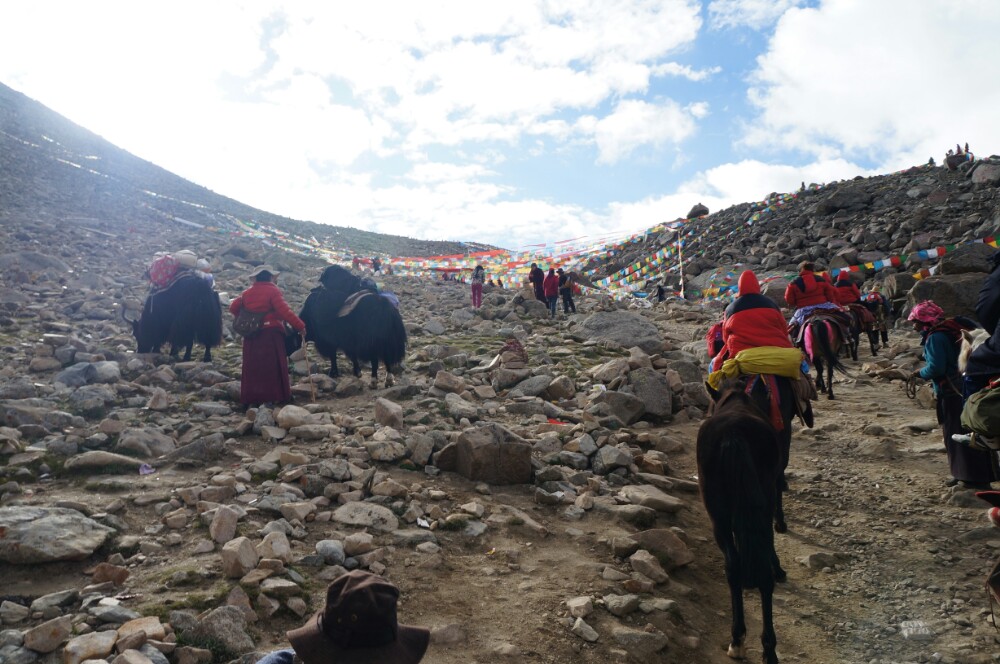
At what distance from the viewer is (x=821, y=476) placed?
225 inches

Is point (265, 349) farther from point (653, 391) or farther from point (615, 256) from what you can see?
point (615, 256)

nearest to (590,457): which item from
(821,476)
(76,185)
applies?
(821,476)

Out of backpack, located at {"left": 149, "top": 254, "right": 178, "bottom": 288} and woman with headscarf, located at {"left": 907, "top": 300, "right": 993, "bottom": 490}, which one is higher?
woman with headscarf, located at {"left": 907, "top": 300, "right": 993, "bottom": 490}

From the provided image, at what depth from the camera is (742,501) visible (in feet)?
10.8

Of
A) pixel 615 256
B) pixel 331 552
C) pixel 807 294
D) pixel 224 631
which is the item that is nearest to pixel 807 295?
pixel 807 294

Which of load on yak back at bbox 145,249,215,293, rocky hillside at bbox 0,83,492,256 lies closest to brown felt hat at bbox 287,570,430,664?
load on yak back at bbox 145,249,215,293

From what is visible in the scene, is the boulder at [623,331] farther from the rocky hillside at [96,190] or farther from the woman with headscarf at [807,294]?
the rocky hillside at [96,190]

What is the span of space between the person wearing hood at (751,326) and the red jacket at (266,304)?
4.65 metres

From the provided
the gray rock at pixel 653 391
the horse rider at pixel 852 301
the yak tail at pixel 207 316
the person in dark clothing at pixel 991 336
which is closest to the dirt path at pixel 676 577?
the person in dark clothing at pixel 991 336

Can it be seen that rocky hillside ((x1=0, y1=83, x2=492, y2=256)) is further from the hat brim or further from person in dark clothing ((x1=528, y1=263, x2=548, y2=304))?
the hat brim

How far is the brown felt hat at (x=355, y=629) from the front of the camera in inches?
71.2

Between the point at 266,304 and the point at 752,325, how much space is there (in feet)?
16.6

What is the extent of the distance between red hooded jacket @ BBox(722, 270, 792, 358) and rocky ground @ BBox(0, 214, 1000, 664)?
1307mm

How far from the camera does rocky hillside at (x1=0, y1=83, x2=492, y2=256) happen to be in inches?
832
